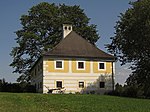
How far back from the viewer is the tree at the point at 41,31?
61.0 metres

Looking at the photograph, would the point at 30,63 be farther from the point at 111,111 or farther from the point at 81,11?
the point at 111,111

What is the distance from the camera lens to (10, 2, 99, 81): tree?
200 ft

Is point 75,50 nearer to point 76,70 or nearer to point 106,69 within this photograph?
point 76,70

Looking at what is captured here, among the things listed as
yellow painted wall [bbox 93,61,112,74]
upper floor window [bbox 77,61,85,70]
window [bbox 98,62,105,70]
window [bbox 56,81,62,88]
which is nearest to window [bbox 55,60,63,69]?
window [bbox 56,81,62,88]

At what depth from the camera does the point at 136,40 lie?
45.9m

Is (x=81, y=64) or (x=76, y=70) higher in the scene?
(x=81, y=64)

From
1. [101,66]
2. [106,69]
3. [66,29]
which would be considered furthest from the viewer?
[66,29]

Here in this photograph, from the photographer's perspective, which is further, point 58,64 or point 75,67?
point 75,67

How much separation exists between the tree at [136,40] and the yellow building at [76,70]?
9.27ft

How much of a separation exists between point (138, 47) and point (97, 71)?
276 inches

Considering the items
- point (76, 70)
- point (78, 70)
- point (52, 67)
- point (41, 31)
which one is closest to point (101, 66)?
point (78, 70)

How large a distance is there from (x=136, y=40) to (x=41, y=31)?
67.8 ft

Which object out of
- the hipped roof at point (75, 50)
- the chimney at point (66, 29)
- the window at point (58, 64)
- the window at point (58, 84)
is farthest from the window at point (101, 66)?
the chimney at point (66, 29)

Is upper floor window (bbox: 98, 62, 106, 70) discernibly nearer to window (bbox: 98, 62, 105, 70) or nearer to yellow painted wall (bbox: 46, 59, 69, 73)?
window (bbox: 98, 62, 105, 70)
